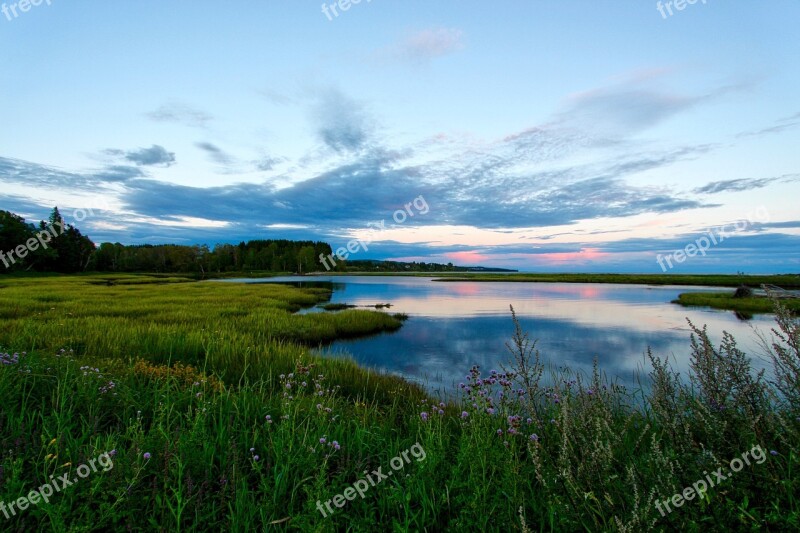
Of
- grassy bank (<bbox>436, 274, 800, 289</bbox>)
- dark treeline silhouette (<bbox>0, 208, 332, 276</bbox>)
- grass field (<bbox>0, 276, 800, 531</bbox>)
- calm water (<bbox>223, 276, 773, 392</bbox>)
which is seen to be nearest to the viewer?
grass field (<bbox>0, 276, 800, 531</bbox>)

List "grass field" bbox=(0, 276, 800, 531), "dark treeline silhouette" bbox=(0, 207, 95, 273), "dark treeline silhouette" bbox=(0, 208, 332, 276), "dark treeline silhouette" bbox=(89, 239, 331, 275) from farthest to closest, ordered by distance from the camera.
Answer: "dark treeline silhouette" bbox=(89, 239, 331, 275) → "dark treeline silhouette" bbox=(0, 208, 332, 276) → "dark treeline silhouette" bbox=(0, 207, 95, 273) → "grass field" bbox=(0, 276, 800, 531)

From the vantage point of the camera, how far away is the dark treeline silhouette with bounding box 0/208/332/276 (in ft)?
254

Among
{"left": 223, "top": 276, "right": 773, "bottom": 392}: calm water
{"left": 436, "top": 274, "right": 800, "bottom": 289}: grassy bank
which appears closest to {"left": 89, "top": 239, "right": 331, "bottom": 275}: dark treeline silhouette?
{"left": 436, "top": 274, "right": 800, "bottom": 289}: grassy bank

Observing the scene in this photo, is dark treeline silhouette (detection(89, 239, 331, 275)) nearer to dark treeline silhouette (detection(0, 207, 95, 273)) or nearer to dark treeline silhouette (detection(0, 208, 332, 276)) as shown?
dark treeline silhouette (detection(0, 208, 332, 276))

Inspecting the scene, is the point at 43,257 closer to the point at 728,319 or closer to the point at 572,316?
the point at 572,316

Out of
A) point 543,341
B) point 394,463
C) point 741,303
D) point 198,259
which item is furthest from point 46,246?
point 741,303

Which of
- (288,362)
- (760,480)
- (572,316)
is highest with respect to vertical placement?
(760,480)

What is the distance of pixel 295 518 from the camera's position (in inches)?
114

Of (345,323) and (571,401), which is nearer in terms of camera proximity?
(571,401)

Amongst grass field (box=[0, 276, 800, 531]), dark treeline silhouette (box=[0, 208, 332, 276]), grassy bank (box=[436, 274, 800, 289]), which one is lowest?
grassy bank (box=[436, 274, 800, 289])

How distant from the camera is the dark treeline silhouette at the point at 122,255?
77438 millimetres

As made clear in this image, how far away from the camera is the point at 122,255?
132m

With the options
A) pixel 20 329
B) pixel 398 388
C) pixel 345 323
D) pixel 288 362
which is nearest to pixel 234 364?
pixel 288 362

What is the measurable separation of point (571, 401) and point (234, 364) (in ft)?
29.7
